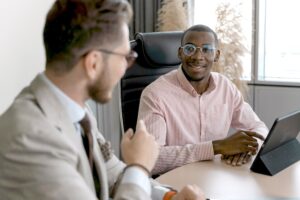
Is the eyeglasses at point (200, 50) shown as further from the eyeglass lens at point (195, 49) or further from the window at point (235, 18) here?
the window at point (235, 18)

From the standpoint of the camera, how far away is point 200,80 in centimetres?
215

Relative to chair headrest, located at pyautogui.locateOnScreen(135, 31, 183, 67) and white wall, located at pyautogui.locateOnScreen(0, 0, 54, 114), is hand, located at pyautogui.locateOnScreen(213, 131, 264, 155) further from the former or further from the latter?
white wall, located at pyautogui.locateOnScreen(0, 0, 54, 114)

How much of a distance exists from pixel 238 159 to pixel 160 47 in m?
0.81

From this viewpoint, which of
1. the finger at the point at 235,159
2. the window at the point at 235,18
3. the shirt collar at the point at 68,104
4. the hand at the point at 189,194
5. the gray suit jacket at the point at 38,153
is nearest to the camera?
the gray suit jacket at the point at 38,153

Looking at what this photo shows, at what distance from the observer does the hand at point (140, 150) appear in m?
1.13

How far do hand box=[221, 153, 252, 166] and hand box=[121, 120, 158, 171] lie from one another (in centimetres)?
66

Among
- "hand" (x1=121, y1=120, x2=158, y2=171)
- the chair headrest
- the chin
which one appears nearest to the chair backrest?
the chair headrest

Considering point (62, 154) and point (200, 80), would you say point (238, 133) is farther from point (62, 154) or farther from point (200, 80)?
point (62, 154)

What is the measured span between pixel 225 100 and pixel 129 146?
1.14m

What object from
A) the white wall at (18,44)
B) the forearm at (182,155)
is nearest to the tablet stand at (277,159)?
the forearm at (182,155)

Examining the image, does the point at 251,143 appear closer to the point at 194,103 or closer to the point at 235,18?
the point at 194,103

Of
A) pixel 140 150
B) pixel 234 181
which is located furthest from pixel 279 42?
pixel 140 150

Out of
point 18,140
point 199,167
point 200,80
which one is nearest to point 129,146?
point 18,140

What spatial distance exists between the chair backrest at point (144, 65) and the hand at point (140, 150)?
101cm
